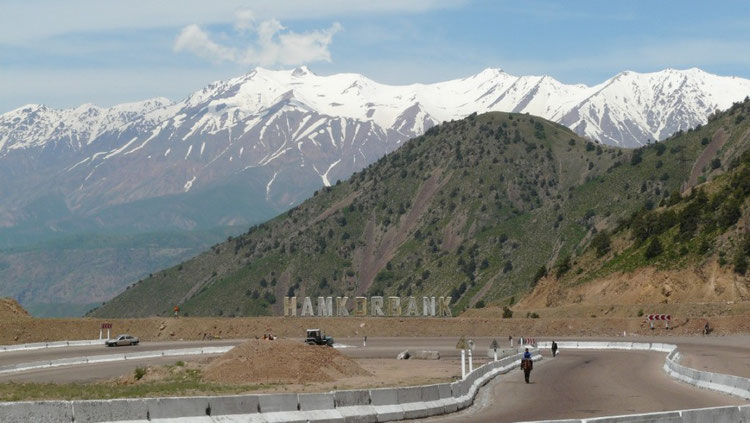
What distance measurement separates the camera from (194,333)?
4552 inches

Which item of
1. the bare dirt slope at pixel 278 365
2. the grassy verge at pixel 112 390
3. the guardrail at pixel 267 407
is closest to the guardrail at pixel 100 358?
the grassy verge at pixel 112 390

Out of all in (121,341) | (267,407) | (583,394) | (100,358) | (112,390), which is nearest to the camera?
(267,407)

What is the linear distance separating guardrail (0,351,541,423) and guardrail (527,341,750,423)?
7.45 meters

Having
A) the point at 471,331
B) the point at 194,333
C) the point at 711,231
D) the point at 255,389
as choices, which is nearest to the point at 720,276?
the point at 711,231

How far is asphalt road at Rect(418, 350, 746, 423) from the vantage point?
1489 inches

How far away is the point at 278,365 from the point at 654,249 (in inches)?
3323

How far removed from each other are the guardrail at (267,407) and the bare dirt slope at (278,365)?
538 inches

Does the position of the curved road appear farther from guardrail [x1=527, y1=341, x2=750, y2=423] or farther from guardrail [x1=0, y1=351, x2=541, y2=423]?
guardrail [x1=0, y1=351, x2=541, y2=423]

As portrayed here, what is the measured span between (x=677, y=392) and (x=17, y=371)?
128 feet

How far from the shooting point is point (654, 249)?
130m

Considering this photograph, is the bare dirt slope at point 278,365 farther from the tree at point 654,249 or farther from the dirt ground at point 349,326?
the tree at point 654,249

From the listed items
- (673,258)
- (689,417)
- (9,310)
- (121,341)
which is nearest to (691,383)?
(689,417)

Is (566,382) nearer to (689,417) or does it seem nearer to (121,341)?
(689,417)

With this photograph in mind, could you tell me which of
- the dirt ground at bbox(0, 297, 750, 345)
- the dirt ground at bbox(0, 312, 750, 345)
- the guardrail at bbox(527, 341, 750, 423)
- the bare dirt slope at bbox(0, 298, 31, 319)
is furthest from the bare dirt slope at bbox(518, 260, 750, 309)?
the bare dirt slope at bbox(0, 298, 31, 319)
